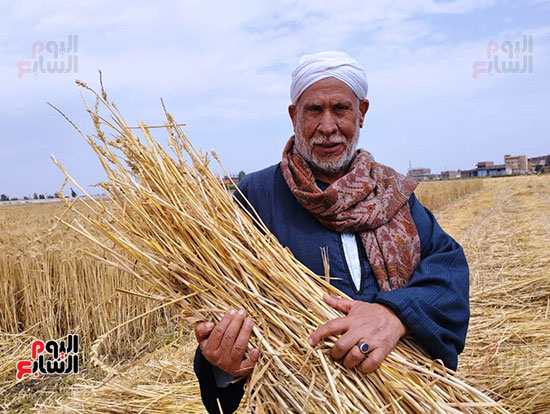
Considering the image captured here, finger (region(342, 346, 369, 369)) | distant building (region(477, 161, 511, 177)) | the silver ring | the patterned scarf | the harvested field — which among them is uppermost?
distant building (region(477, 161, 511, 177))

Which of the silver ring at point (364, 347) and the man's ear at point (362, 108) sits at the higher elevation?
the man's ear at point (362, 108)

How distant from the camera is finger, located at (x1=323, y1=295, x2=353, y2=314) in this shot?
3.75ft

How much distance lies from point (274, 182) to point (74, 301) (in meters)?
2.55

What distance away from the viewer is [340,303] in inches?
45.1

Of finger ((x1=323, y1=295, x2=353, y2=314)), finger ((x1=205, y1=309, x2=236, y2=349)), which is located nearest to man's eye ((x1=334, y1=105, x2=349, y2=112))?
finger ((x1=323, y1=295, x2=353, y2=314))

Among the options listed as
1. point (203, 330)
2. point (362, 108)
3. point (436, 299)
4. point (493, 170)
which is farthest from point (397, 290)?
point (493, 170)

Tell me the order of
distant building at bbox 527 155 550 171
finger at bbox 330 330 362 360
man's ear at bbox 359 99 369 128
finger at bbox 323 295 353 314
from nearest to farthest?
finger at bbox 330 330 362 360 → finger at bbox 323 295 353 314 → man's ear at bbox 359 99 369 128 → distant building at bbox 527 155 550 171

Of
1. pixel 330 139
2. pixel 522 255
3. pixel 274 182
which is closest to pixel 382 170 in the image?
pixel 330 139

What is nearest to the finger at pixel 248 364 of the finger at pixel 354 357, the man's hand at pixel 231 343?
the man's hand at pixel 231 343

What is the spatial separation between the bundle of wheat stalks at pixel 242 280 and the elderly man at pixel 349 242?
1.9 inches

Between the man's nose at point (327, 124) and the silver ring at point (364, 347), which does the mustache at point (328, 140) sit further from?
the silver ring at point (364, 347)

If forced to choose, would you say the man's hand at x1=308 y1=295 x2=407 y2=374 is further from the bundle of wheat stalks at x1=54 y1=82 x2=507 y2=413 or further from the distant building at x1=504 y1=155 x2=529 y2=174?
the distant building at x1=504 y1=155 x2=529 y2=174

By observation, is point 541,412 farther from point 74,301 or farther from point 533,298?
point 74,301

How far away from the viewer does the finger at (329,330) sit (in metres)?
1.05
